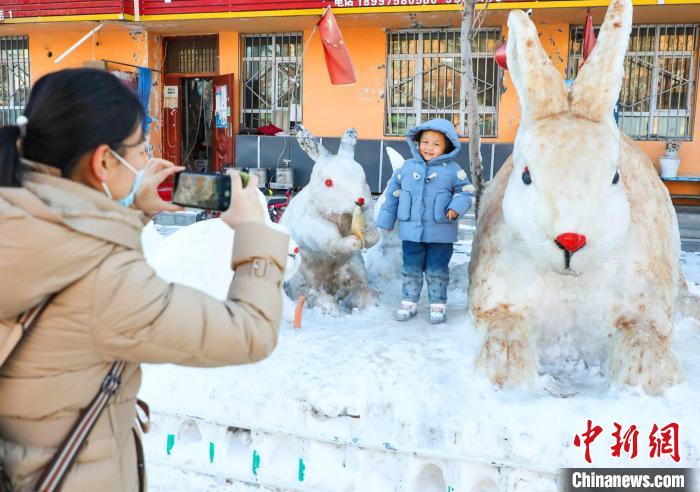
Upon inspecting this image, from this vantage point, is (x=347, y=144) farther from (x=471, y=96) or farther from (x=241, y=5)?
(x=241, y=5)

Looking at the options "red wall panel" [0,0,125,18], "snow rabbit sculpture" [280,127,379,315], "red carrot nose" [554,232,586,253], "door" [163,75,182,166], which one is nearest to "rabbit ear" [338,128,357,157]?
"snow rabbit sculpture" [280,127,379,315]

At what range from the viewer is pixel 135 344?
117 cm

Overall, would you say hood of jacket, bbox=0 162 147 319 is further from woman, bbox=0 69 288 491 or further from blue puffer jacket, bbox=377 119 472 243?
blue puffer jacket, bbox=377 119 472 243

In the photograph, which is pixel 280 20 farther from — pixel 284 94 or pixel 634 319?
pixel 634 319

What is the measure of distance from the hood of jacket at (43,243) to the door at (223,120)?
10.8 metres

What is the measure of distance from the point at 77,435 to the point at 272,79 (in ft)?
35.5

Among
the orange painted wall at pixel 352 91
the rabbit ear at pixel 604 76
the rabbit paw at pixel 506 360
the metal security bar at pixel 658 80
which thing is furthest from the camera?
the orange painted wall at pixel 352 91

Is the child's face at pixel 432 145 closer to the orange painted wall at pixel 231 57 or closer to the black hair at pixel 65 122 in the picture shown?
the black hair at pixel 65 122

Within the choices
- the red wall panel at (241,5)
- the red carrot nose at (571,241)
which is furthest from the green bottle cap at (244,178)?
the red wall panel at (241,5)

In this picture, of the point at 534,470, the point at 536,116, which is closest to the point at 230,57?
the point at 536,116

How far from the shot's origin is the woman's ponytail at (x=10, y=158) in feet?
3.86

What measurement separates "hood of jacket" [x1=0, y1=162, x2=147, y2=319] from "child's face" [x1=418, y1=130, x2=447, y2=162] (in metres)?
2.97

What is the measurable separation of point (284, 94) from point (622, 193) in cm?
930

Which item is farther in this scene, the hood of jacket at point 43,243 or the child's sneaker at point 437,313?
the child's sneaker at point 437,313
